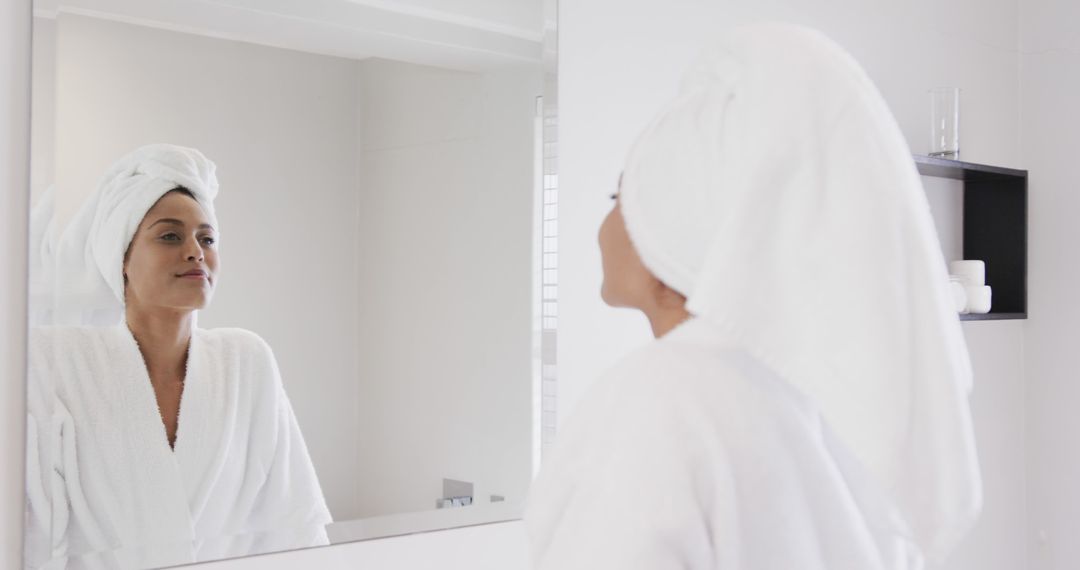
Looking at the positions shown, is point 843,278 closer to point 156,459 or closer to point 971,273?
point 156,459

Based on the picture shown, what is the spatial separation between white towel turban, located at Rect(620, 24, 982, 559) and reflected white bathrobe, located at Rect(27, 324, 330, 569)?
72 cm

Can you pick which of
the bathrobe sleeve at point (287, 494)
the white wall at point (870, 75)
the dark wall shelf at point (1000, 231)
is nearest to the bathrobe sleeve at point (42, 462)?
the bathrobe sleeve at point (287, 494)

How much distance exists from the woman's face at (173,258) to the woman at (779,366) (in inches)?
24.7

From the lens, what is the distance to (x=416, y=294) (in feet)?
4.69

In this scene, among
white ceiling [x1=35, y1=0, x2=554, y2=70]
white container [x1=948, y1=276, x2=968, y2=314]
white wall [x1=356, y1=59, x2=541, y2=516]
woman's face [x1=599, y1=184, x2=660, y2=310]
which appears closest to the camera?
woman's face [x1=599, y1=184, x2=660, y2=310]

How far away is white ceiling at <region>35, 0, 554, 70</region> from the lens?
47.2 inches

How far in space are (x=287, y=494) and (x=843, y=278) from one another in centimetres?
84

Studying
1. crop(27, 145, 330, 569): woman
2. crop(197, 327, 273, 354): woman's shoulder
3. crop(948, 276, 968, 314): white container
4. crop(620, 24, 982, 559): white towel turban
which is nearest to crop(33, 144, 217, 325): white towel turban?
crop(27, 145, 330, 569): woman

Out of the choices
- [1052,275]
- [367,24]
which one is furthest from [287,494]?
[1052,275]

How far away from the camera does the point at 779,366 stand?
0.72 metres

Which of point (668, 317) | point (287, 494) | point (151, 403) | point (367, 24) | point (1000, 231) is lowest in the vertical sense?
point (287, 494)

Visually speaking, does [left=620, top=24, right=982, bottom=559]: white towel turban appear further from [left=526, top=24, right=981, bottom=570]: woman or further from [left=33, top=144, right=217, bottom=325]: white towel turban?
[left=33, top=144, right=217, bottom=325]: white towel turban

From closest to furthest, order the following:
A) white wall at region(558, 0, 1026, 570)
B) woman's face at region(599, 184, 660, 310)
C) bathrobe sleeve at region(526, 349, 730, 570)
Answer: bathrobe sleeve at region(526, 349, 730, 570)
woman's face at region(599, 184, 660, 310)
white wall at region(558, 0, 1026, 570)

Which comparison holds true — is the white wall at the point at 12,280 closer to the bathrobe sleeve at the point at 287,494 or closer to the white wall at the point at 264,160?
the white wall at the point at 264,160
